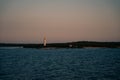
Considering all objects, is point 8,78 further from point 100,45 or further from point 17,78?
point 100,45

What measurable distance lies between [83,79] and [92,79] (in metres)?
0.94

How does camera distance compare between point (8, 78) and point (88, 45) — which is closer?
point (8, 78)

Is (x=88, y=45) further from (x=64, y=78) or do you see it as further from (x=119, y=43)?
(x=64, y=78)

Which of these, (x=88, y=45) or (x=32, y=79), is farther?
(x=88, y=45)

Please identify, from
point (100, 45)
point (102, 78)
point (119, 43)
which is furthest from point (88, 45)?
point (102, 78)

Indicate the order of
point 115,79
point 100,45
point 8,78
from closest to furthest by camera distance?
point 115,79
point 8,78
point 100,45

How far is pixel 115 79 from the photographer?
2136cm

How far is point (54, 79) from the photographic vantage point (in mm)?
21938

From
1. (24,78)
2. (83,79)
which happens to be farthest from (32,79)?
(83,79)

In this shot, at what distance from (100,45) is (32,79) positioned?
451ft

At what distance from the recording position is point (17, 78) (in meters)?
22.7

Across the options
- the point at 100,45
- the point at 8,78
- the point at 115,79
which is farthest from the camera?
the point at 100,45

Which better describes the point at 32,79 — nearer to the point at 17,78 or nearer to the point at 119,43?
the point at 17,78

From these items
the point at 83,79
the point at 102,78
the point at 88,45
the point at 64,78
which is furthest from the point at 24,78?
the point at 88,45
